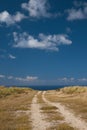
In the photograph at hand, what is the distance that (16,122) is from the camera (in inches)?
1096

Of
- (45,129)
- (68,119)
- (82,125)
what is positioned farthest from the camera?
(68,119)

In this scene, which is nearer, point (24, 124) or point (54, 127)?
point (54, 127)

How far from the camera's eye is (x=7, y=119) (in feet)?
98.3

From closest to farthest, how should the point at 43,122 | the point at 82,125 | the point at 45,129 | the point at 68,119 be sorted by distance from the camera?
1. the point at 45,129
2. the point at 82,125
3. the point at 43,122
4. the point at 68,119

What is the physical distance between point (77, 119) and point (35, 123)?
4.51 meters

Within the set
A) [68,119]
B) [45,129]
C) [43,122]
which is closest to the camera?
[45,129]

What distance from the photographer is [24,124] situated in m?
26.3

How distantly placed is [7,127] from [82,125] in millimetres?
6161

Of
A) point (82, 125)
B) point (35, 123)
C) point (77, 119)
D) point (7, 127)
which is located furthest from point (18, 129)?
point (77, 119)

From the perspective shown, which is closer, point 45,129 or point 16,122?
point 45,129

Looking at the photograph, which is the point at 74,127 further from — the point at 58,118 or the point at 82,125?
the point at 58,118

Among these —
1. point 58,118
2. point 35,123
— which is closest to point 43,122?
point 35,123

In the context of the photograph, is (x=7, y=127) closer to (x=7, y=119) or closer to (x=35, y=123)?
(x=35, y=123)

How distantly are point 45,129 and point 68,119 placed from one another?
6.08 metres
